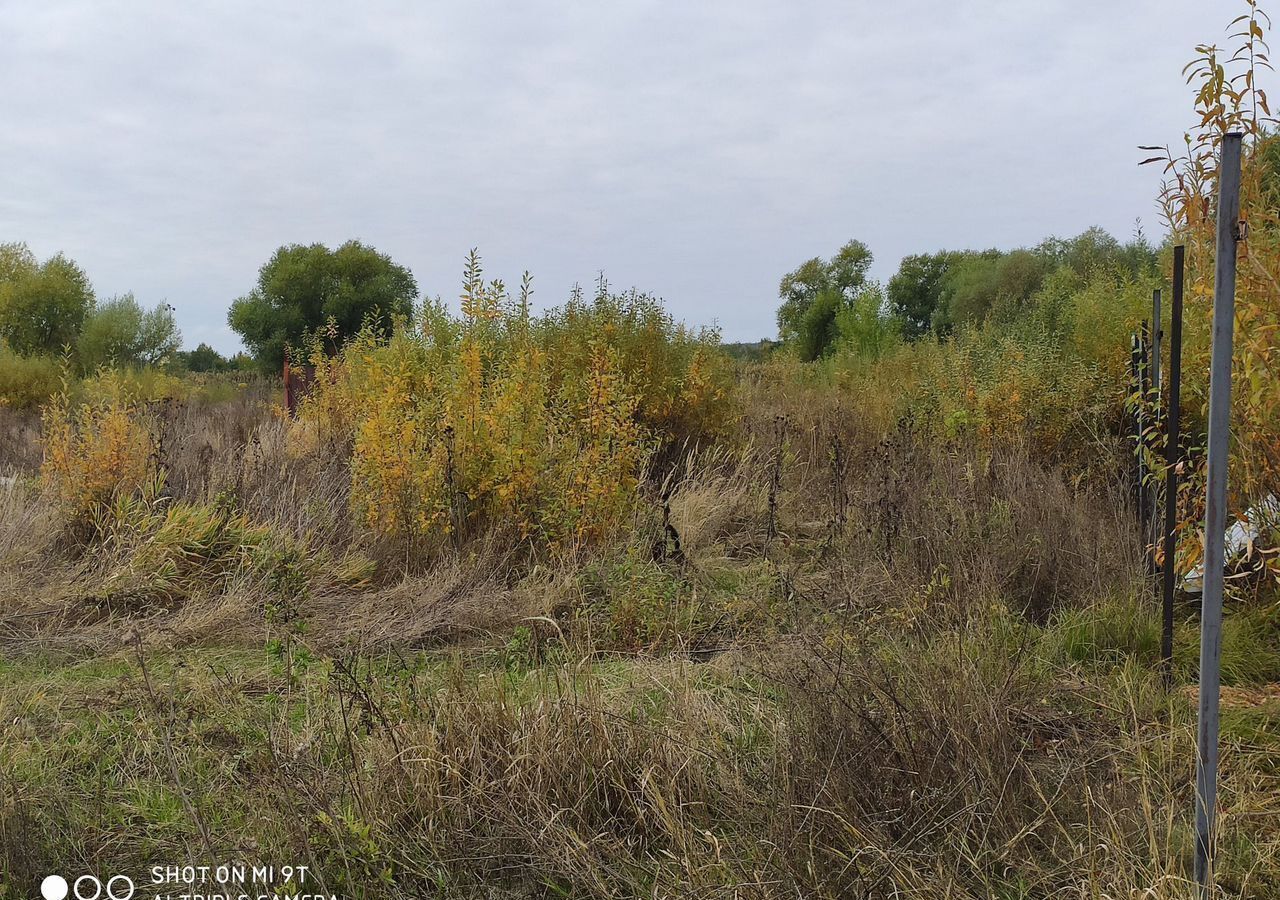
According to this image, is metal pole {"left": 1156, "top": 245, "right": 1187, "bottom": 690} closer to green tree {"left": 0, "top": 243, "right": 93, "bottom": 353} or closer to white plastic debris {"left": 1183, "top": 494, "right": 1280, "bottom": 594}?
white plastic debris {"left": 1183, "top": 494, "right": 1280, "bottom": 594}

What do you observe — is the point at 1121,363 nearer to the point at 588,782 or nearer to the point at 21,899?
the point at 588,782

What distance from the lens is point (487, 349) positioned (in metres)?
6.39

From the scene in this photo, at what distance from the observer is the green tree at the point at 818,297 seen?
30.0 m

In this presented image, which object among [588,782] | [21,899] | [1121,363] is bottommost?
[21,899]

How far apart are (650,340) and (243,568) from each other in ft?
15.3

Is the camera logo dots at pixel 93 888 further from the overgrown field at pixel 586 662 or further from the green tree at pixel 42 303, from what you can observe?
the green tree at pixel 42 303

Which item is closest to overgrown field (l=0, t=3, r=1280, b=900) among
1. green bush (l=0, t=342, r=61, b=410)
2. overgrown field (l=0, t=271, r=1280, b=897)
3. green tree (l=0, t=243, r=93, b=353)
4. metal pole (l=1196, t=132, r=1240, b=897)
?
overgrown field (l=0, t=271, r=1280, b=897)

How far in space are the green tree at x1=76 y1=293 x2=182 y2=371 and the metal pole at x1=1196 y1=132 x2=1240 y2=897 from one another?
87.0 feet

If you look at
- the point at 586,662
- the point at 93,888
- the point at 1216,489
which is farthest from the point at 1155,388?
the point at 93,888

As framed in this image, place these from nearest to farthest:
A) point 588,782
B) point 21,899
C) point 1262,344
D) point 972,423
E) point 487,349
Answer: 1. point 21,899
2. point 588,782
3. point 1262,344
4. point 487,349
5. point 972,423

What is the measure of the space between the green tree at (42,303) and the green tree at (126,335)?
34.2 inches

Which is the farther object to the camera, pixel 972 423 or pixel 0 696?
pixel 972 423

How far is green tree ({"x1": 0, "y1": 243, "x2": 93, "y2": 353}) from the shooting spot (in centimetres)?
2675

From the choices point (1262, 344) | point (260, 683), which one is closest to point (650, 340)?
point (260, 683)
